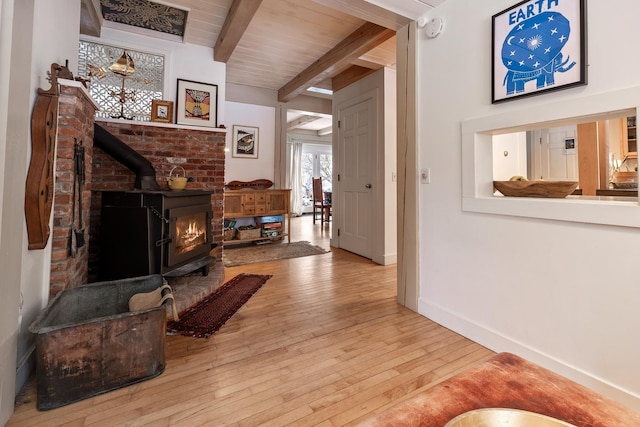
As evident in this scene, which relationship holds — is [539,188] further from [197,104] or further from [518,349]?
[197,104]

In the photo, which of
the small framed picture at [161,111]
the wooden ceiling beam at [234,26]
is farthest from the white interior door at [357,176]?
the small framed picture at [161,111]

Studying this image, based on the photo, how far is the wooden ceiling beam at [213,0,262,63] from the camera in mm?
2367

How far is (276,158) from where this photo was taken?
5.04m

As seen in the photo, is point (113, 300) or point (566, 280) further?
point (113, 300)

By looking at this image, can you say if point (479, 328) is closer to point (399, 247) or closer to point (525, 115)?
point (399, 247)

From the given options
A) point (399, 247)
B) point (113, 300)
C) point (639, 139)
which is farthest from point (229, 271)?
point (639, 139)

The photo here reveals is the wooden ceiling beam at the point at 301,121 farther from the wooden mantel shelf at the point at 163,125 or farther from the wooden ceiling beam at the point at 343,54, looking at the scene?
the wooden mantel shelf at the point at 163,125

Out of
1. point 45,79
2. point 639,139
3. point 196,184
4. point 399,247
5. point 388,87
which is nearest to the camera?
point 639,139

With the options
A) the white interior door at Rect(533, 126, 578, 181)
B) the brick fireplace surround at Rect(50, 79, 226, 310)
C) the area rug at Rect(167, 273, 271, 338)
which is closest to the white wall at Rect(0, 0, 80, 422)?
the brick fireplace surround at Rect(50, 79, 226, 310)

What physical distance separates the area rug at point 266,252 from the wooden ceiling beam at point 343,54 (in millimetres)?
2403

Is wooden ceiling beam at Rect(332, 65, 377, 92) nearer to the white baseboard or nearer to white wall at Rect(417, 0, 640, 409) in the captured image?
white wall at Rect(417, 0, 640, 409)

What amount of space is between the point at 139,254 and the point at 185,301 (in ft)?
1.58

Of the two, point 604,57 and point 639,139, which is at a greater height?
point 604,57

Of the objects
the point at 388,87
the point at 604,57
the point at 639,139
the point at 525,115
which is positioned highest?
the point at 388,87
